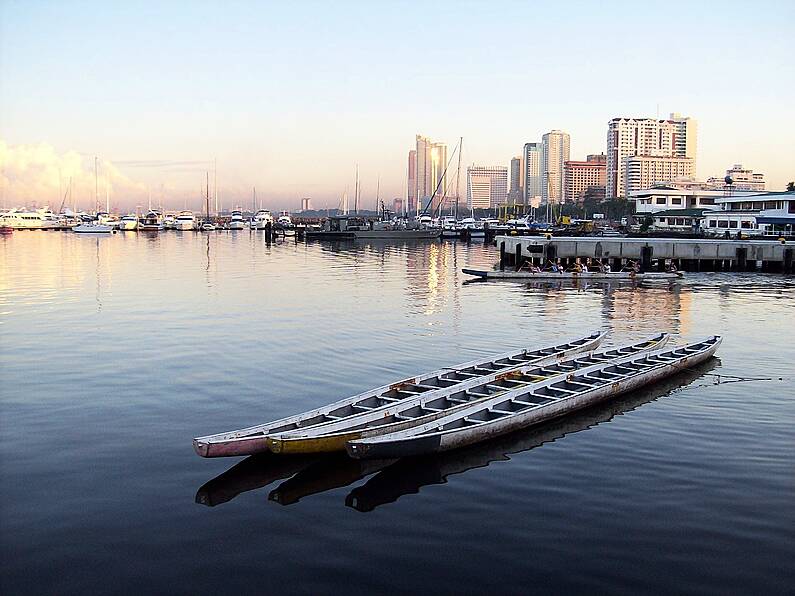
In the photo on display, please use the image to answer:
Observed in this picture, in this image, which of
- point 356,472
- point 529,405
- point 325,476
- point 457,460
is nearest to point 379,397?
point 457,460

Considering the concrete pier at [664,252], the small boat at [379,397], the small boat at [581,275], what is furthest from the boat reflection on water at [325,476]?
the concrete pier at [664,252]

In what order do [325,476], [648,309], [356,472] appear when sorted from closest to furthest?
[325,476] → [356,472] → [648,309]

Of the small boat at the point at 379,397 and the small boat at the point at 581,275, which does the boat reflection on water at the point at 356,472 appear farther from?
the small boat at the point at 581,275

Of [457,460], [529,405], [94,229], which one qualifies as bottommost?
[457,460]

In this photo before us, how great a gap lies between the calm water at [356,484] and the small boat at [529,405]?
0.39 meters

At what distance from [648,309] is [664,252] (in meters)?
33.5

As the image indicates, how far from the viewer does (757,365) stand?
28750 mm

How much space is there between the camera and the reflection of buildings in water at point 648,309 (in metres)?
38.1

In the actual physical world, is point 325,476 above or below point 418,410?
below

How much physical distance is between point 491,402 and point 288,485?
5.90m

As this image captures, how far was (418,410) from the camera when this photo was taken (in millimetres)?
19297

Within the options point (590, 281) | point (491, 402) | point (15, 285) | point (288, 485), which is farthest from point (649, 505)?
point (15, 285)

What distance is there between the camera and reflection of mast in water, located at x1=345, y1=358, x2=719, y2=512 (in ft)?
52.3

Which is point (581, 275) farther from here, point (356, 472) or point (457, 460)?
point (356, 472)
